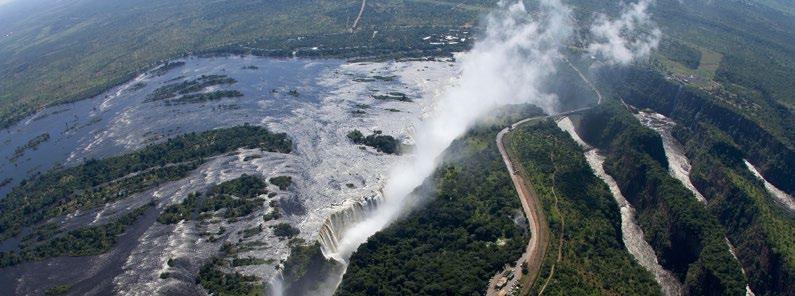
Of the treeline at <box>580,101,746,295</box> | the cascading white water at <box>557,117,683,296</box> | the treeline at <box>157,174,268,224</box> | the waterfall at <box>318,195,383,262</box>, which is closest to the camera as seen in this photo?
the treeline at <box>580,101,746,295</box>

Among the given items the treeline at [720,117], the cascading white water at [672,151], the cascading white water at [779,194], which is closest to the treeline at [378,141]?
the cascading white water at [672,151]

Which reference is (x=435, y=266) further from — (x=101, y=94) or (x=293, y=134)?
(x=101, y=94)

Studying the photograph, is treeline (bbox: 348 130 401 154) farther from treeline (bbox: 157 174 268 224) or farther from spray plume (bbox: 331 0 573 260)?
treeline (bbox: 157 174 268 224)

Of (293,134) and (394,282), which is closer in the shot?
(394,282)

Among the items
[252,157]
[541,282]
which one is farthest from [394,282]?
[252,157]

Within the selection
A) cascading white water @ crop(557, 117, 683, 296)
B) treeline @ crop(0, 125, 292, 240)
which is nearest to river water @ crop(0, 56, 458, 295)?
treeline @ crop(0, 125, 292, 240)

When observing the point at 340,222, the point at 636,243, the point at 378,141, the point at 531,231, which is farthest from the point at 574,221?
the point at 378,141
